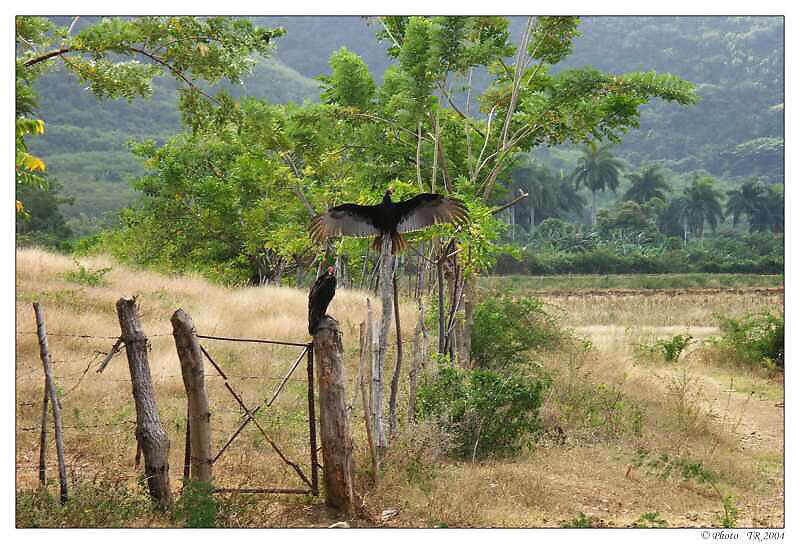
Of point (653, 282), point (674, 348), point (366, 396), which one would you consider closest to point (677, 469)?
point (366, 396)

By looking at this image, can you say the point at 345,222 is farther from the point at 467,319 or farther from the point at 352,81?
the point at 352,81

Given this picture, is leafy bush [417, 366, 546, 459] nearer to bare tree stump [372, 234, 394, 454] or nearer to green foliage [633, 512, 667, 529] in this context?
bare tree stump [372, 234, 394, 454]

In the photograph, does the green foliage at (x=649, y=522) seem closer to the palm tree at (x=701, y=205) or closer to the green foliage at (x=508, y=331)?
the green foliage at (x=508, y=331)

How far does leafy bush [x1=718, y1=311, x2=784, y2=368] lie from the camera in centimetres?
1296

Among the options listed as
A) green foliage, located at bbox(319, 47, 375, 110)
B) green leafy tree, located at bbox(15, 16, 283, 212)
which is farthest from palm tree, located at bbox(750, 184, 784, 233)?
green leafy tree, located at bbox(15, 16, 283, 212)

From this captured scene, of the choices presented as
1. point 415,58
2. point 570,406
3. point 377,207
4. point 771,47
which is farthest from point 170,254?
point 771,47

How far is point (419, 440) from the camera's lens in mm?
6844

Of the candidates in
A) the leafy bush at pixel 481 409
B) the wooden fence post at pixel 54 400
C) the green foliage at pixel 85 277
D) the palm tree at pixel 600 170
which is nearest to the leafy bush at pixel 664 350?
the leafy bush at pixel 481 409

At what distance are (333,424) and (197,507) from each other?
3.68 feet

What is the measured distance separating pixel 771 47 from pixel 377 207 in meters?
101

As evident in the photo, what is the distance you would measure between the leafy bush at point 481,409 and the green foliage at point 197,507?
2678 mm

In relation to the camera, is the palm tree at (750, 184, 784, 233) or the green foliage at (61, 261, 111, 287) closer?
the green foliage at (61, 261, 111, 287)

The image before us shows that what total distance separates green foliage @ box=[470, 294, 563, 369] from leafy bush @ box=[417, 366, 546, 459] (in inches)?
146
